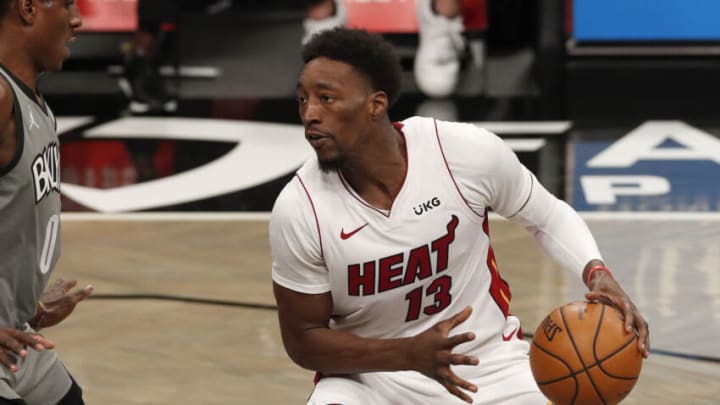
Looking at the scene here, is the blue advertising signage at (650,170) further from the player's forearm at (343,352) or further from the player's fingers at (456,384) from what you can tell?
the player's fingers at (456,384)

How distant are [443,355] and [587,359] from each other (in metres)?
0.47

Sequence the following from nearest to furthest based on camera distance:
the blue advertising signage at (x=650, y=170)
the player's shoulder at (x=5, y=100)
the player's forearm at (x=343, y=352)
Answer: the player's shoulder at (x=5, y=100), the player's forearm at (x=343, y=352), the blue advertising signage at (x=650, y=170)

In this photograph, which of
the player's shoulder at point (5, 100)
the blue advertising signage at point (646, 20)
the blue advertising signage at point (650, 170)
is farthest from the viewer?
the blue advertising signage at point (646, 20)

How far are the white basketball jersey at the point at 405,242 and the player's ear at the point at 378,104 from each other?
18 centimetres

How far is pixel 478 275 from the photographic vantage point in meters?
3.87

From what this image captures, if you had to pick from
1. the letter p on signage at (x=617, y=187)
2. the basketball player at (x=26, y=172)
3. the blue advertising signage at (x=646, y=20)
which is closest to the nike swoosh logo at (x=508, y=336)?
the basketball player at (x=26, y=172)

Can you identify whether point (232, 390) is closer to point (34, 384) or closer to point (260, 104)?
point (34, 384)

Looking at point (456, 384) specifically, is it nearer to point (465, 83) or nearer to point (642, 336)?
point (642, 336)

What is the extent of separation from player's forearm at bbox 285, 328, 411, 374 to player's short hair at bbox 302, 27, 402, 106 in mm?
653

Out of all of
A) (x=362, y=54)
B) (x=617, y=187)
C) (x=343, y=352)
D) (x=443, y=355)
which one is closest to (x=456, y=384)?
(x=443, y=355)

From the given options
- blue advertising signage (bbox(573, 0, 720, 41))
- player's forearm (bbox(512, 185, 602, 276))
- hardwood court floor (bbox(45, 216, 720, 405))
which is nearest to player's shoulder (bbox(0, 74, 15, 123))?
player's forearm (bbox(512, 185, 602, 276))

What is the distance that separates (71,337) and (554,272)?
7.52 ft

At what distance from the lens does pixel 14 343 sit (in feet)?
9.96

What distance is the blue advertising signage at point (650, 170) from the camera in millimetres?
8172
